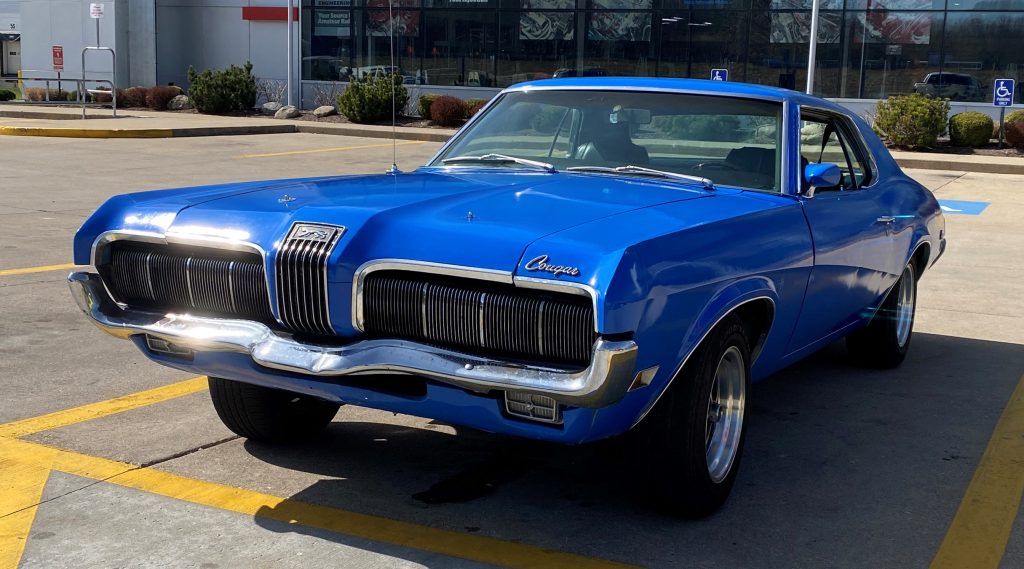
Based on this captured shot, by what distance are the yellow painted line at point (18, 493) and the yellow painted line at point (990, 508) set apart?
308 centimetres

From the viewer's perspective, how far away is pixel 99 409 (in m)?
5.49

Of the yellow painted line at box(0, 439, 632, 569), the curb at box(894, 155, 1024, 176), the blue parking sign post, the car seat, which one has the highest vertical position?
the blue parking sign post

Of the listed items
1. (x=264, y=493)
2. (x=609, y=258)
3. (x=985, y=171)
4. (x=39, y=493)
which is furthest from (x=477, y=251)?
(x=985, y=171)

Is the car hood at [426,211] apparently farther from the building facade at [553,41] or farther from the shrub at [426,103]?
the building facade at [553,41]

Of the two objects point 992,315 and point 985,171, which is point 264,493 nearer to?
point 992,315

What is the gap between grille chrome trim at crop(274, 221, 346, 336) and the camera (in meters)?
3.85

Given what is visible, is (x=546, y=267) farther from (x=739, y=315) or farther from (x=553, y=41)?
(x=553, y=41)

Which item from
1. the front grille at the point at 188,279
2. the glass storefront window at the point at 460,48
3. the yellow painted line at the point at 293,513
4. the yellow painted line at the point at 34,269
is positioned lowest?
the yellow painted line at the point at 293,513

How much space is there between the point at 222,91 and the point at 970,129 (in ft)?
64.2

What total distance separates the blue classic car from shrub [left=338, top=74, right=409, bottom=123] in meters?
25.0

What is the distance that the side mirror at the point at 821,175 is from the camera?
509 cm

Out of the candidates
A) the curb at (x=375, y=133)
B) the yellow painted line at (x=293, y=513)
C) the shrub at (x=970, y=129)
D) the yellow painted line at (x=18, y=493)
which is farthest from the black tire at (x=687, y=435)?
the shrub at (x=970, y=129)

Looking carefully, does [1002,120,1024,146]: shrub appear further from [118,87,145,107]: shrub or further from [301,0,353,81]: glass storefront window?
[118,87,145,107]: shrub

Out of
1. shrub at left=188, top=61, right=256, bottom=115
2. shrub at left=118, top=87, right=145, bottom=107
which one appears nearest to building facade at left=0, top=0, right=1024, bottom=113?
shrub at left=188, top=61, right=256, bottom=115
